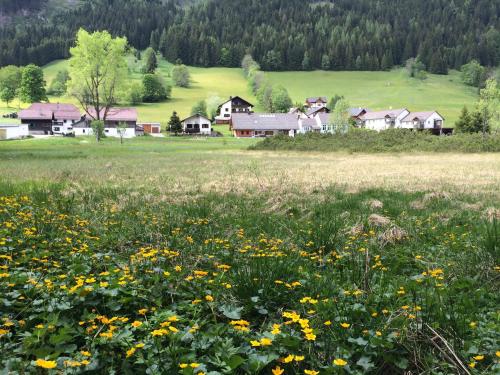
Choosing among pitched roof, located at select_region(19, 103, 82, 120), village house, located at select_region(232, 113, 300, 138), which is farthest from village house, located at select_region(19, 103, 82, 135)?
village house, located at select_region(232, 113, 300, 138)

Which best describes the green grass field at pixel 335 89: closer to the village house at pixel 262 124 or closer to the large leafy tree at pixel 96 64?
the village house at pixel 262 124

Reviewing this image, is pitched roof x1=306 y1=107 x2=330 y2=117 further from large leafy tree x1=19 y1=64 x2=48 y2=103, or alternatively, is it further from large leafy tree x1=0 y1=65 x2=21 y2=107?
large leafy tree x1=0 y1=65 x2=21 y2=107

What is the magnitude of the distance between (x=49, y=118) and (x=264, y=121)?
5422 centimetres

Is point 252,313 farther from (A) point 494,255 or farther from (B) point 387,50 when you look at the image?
(B) point 387,50

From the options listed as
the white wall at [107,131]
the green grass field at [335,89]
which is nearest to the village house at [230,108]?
the green grass field at [335,89]

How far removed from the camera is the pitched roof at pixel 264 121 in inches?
4444

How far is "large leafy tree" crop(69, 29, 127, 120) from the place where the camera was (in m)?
67.6

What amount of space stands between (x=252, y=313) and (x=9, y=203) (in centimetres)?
715

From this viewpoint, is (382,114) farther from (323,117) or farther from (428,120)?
(323,117)

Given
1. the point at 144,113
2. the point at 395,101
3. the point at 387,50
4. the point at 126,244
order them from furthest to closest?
the point at 387,50
the point at 395,101
the point at 144,113
the point at 126,244

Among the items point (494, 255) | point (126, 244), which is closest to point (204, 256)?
point (126, 244)

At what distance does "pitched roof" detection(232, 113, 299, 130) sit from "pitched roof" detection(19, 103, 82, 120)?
135 feet

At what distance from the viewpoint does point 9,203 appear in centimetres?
934

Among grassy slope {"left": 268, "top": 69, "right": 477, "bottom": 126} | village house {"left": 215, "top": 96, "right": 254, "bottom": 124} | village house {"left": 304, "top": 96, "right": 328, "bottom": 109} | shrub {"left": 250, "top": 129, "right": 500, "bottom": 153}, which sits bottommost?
shrub {"left": 250, "top": 129, "right": 500, "bottom": 153}
